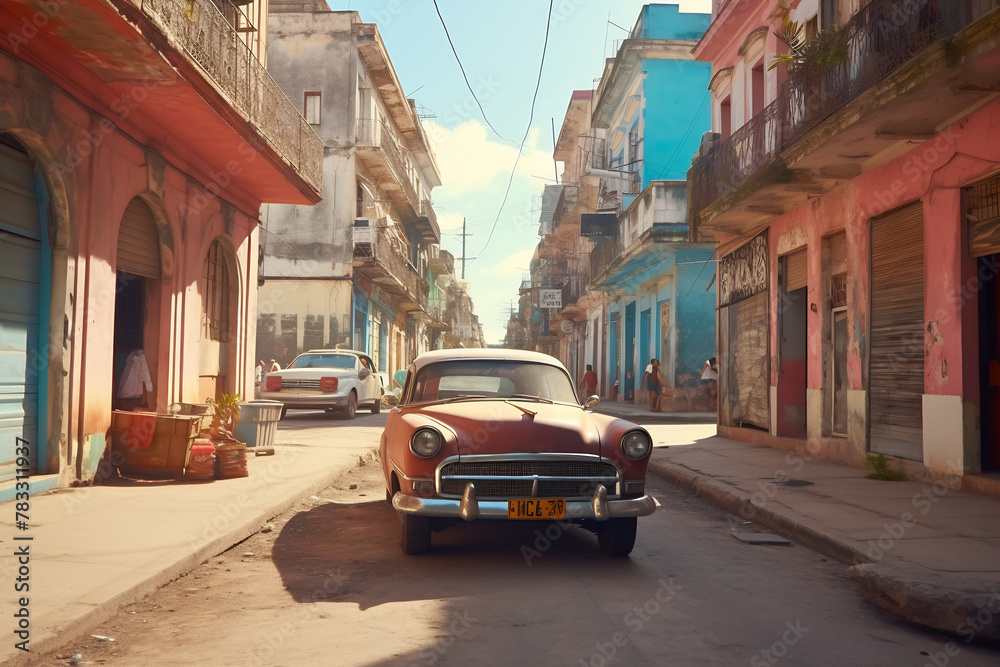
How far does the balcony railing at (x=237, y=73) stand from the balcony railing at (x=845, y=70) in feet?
22.6

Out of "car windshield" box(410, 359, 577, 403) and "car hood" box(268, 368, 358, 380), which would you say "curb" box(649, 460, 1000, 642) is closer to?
"car windshield" box(410, 359, 577, 403)

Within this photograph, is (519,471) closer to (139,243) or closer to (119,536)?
(119,536)

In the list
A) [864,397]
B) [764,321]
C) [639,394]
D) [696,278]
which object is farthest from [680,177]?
[864,397]

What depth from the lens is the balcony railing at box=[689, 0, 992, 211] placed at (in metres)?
8.14

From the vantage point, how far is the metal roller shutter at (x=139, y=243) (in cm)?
947

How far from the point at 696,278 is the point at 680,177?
4.49 meters

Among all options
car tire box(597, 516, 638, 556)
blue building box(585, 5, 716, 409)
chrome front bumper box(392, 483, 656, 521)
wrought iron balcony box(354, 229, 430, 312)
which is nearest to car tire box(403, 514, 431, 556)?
chrome front bumper box(392, 483, 656, 521)

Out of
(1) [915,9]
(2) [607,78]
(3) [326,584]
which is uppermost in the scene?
(2) [607,78]

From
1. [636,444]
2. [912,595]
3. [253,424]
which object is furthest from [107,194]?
[912,595]

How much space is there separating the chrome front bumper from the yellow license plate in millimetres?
38

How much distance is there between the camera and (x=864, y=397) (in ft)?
33.9

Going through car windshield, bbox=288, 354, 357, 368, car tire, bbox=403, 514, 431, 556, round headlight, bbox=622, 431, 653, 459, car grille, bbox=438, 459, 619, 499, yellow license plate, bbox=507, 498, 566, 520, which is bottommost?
car tire, bbox=403, 514, 431, 556

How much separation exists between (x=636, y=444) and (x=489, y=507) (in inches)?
43.5

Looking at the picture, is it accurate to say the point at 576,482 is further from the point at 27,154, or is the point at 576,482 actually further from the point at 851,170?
the point at 851,170
